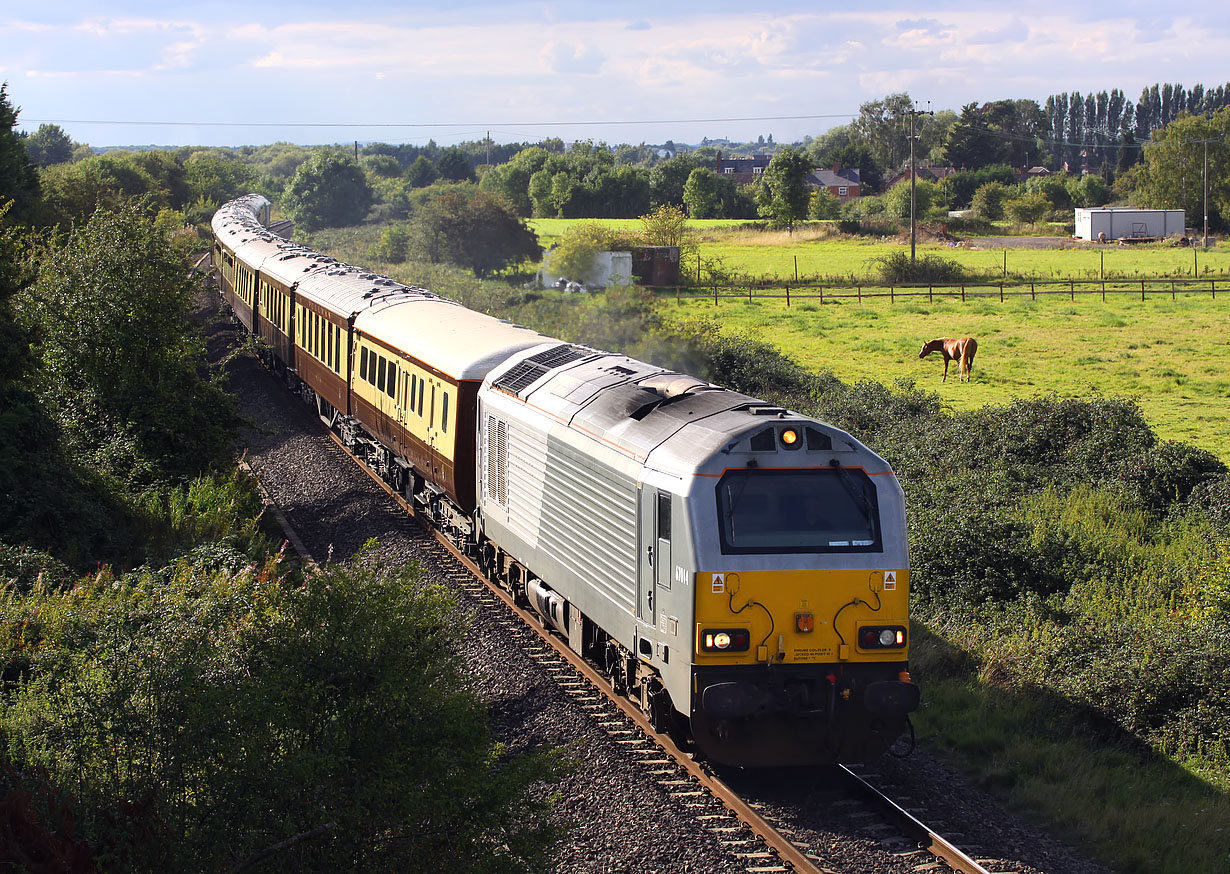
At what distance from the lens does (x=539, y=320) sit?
35.5 meters

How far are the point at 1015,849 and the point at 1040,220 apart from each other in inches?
3613

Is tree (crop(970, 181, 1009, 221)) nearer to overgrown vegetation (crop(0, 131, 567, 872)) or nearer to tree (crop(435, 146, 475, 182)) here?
tree (crop(435, 146, 475, 182))

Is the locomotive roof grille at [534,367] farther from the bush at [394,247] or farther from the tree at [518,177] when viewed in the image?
the tree at [518,177]

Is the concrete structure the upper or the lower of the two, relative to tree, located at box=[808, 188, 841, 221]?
lower

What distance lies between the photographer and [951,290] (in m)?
52.6

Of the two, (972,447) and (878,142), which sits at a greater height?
(878,142)

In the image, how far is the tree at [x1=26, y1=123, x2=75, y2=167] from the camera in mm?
122931

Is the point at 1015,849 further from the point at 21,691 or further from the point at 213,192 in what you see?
the point at 213,192

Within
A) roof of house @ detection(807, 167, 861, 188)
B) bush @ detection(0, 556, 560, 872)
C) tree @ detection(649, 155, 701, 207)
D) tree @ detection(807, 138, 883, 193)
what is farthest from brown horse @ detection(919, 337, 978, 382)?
tree @ detection(807, 138, 883, 193)

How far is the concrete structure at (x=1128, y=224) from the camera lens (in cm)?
8144

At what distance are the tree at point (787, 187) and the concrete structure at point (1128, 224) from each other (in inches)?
855

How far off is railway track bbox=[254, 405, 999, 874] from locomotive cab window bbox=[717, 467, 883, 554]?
205 centimetres

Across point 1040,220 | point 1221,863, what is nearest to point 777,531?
point 1221,863

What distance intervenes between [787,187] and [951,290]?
2709 centimetres
